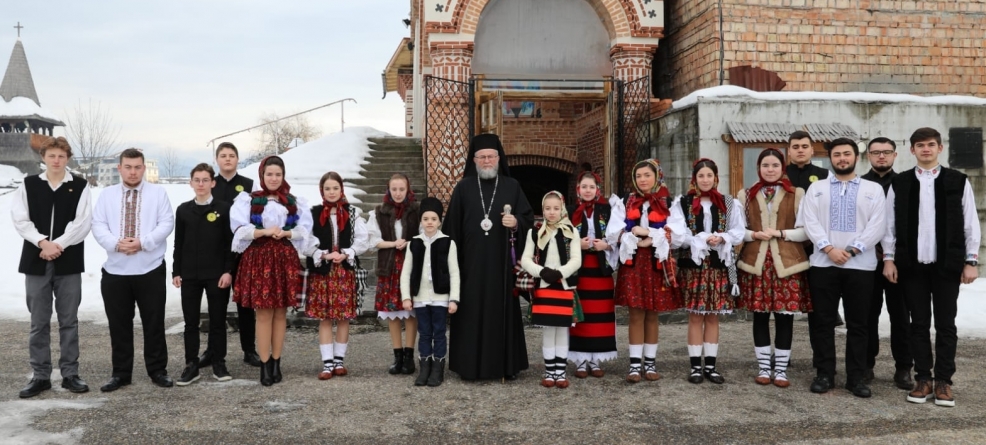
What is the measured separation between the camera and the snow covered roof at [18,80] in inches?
1614

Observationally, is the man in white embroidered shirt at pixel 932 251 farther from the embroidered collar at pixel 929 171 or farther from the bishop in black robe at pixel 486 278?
the bishop in black robe at pixel 486 278

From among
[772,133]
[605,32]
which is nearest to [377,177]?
[605,32]

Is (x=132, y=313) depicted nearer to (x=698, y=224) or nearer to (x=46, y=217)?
(x=46, y=217)

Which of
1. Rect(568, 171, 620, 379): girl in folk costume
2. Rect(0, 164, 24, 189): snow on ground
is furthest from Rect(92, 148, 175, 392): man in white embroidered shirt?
Rect(0, 164, 24, 189): snow on ground

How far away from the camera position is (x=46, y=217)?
4832 mm

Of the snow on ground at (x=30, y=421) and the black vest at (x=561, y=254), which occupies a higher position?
the black vest at (x=561, y=254)

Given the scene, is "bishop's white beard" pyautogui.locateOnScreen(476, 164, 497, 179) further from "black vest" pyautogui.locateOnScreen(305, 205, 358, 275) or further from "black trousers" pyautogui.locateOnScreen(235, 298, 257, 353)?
"black trousers" pyautogui.locateOnScreen(235, 298, 257, 353)

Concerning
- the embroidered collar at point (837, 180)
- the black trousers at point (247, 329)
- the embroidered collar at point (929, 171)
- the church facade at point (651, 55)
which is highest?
the church facade at point (651, 55)

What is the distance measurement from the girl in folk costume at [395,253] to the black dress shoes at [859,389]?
3103 millimetres

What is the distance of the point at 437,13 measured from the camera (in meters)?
10.5

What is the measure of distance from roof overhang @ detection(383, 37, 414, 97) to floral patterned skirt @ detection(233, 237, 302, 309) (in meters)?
Result: 13.4

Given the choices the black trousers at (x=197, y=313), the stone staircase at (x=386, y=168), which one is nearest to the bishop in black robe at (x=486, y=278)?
the black trousers at (x=197, y=313)

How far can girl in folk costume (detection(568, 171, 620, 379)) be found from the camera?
17.0 feet

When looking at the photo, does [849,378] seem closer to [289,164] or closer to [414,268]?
[414,268]
